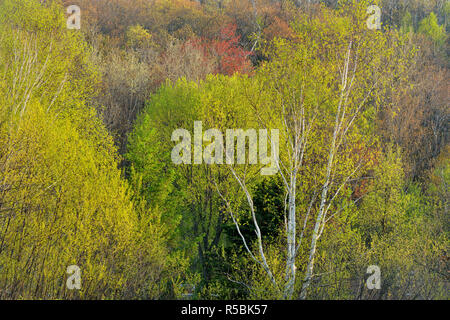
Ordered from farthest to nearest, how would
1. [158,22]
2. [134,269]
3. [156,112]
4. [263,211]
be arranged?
[158,22], [156,112], [263,211], [134,269]

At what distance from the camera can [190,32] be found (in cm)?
4206

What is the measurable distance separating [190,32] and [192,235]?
87.7 feet

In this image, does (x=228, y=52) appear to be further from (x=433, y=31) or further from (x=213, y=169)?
(x=433, y=31)


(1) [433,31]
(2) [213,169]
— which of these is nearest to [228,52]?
(2) [213,169]

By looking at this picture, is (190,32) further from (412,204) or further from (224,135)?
(412,204)

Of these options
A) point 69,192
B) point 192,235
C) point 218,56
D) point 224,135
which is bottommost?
point 192,235

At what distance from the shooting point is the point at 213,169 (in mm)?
19203

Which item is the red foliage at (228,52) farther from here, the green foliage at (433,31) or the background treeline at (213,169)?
the green foliage at (433,31)

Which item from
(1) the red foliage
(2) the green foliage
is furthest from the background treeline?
(2) the green foliage

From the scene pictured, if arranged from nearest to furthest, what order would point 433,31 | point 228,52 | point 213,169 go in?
point 213,169 < point 228,52 < point 433,31

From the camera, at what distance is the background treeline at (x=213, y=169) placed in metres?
11.7

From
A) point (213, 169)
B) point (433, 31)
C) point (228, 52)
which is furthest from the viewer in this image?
point (433, 31)

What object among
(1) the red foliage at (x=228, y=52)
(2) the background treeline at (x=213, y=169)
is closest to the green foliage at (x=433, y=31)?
(2) the background treeline at (x=213, y=169)
